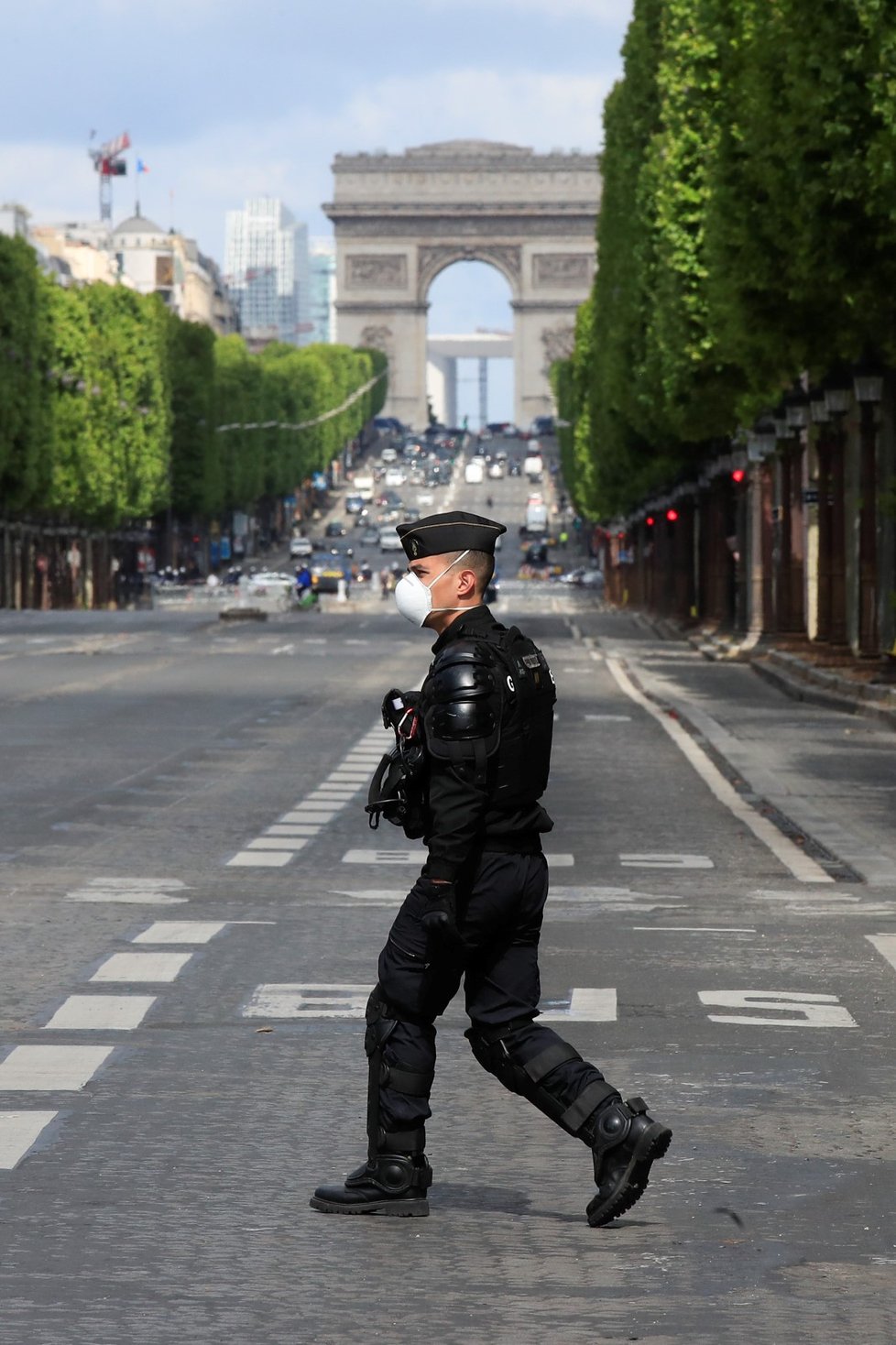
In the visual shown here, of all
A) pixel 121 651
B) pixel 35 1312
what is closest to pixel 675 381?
pixel 121 651

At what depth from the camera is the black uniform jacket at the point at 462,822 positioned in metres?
7.23

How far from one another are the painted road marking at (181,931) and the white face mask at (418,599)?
18.1 feet

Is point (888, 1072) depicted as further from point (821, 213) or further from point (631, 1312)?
point (821, 213)

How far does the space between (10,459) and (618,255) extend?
83.3 feet

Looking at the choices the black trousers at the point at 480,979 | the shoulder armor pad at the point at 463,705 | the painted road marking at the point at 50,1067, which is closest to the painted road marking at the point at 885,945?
the painted road marking at the point at 50,1067

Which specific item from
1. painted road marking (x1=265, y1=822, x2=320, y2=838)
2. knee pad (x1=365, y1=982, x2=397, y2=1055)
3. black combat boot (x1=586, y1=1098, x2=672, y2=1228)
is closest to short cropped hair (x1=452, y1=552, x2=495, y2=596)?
knee pad (x1=365, y1=982, x2=397, y2=1055)

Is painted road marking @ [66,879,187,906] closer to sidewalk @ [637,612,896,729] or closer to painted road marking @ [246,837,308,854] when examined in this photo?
painted road marking @ [246,837,308,854]

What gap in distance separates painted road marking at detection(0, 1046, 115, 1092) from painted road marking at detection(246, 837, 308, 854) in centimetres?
760

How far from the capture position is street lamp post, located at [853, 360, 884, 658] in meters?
38.1

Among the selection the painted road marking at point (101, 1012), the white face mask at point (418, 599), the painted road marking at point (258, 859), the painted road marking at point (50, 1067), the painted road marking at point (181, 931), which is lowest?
the painted road marking at point (258, 859)

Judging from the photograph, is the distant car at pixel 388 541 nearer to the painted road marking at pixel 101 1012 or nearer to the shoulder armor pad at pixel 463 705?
the painted road marking at pixel 101 1012

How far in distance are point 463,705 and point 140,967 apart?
4894 mm

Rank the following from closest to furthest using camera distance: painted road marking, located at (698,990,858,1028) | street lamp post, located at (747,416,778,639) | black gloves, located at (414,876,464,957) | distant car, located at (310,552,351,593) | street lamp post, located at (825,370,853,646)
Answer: black gloves, located at (414,876,464,957), painted road marking, located at (698,990,858,1028), street lamp post, located at (825,370,853,646), street lamp post, located at (747,416,778,639), distant car, located at (310,552,351,593)

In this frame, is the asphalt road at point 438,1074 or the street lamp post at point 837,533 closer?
the asphalt road at point 438,1074
